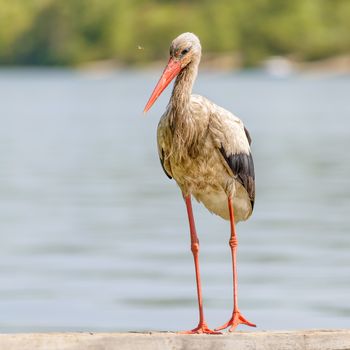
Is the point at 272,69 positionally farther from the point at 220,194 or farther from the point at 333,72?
the point at 220,194

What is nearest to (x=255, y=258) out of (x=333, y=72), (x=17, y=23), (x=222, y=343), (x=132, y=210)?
(x=132, y=210)

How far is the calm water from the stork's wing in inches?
175

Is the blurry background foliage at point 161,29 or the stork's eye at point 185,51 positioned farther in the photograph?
the blurry background foliage at point 161,29

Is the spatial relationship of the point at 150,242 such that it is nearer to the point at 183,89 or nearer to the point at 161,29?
the point at 183,89

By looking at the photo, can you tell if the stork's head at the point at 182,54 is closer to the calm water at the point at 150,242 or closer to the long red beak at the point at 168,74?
the long red beak at the point at 168,74

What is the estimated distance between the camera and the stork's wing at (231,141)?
8984 millimetres

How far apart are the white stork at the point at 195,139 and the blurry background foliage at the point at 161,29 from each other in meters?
138

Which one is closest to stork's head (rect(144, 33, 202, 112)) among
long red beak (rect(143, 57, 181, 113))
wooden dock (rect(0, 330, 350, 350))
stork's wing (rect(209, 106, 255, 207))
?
long red beak (rect(143, 57, 181, 113))

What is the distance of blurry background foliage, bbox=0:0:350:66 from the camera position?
151 m

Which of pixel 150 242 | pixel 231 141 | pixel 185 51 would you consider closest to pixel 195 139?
pixel 231 141

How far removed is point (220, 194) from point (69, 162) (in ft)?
90.9

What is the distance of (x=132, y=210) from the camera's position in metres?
24.4

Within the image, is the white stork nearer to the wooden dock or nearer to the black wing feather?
the black wing feather

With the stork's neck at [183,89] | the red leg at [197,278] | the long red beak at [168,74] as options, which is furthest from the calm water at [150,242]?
the long red beak at [168,74]
